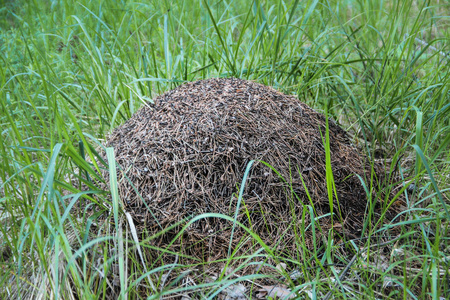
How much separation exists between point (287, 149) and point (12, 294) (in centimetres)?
152

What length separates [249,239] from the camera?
181 centimetres

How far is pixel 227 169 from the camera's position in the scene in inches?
75.1

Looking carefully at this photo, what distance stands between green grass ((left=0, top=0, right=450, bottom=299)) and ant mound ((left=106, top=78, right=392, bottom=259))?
0.11 meters

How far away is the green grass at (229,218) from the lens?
1505mm

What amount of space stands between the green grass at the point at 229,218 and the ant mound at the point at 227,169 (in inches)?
4.3

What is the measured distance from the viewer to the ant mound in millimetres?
1839

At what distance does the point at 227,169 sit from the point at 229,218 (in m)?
0.48

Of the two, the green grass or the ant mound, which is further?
the ant mound

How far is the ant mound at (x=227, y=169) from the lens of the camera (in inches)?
72.4

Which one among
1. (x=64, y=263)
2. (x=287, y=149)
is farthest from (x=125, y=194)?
(x=287, y=149)

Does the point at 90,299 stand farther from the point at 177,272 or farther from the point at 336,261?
the point at 336,261

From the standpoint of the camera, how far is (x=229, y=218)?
1.46m

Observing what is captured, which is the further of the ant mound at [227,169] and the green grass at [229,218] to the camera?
the ant mound at [227,169]

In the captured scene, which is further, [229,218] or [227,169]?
[227,169]
